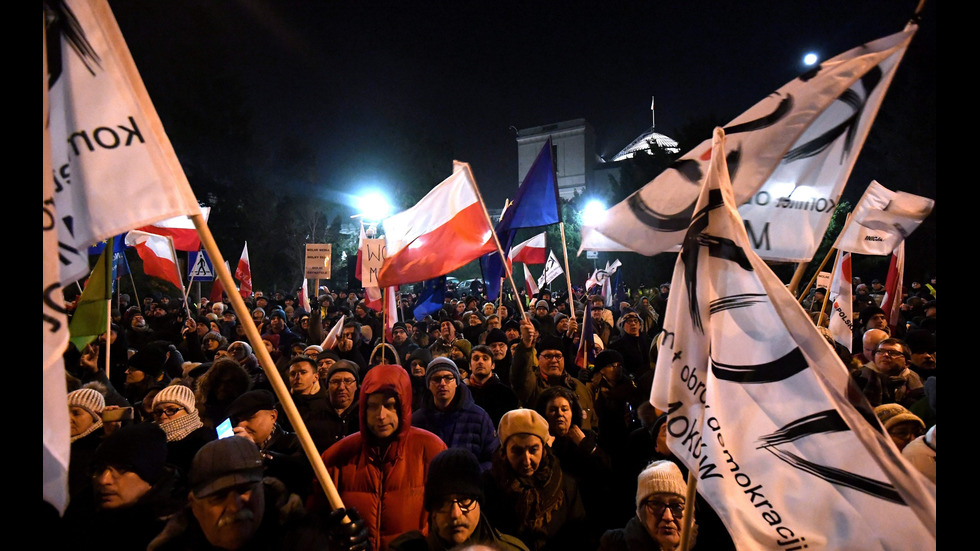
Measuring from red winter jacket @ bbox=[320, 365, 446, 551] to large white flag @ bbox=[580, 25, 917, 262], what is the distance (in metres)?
Answer: 1.63

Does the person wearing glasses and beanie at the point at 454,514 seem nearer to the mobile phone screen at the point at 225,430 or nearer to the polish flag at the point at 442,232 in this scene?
the mobile phone screen at the point at 225,430

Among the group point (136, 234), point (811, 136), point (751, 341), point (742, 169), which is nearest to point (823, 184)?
point (811, 136)

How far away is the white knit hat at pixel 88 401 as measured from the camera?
3.71 meters

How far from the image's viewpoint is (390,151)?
5312 centimetres

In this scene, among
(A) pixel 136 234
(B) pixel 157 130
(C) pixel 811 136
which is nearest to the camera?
(B) pixel 157 130

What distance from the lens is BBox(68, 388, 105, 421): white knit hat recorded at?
12.2 ft

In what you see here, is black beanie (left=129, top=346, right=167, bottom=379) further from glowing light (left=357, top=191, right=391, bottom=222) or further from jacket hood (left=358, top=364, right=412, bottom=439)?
glowing light (left=357, top=191, right=391, bottom=222)

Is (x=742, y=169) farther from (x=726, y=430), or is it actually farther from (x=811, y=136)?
(x=726, y=430)

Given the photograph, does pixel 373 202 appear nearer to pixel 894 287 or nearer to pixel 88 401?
pixel 894 287

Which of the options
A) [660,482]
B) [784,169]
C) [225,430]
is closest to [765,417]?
[660,482]

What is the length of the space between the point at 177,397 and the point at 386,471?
195 centimetres

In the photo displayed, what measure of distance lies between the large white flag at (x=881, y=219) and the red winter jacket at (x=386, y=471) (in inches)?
215

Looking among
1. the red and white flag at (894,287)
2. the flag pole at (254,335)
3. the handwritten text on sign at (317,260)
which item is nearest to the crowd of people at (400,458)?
the flag pole at (254,335)

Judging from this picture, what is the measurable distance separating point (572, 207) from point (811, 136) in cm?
4574
